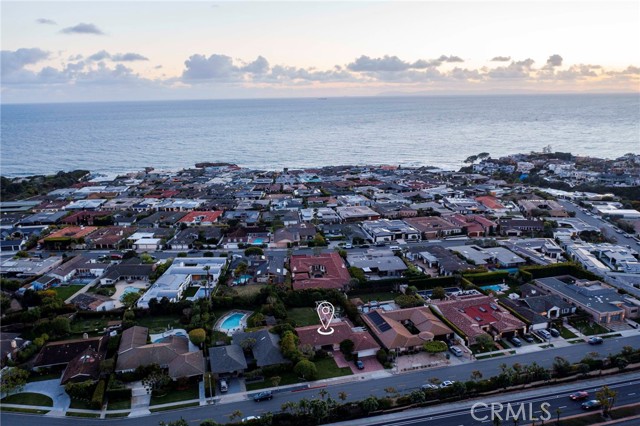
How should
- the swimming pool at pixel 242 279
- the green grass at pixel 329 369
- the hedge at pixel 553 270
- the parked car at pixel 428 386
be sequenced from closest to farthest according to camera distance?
1. the parked car at pixel 428 386
2. the green grass at pixel 329 369
3. the hedge at pixel 553 270
4. the swimming pool at pixel 242 279

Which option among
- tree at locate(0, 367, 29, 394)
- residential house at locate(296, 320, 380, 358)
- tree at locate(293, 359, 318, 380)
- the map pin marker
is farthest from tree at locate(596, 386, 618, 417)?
tree at locate(0, 367, 29, 394)

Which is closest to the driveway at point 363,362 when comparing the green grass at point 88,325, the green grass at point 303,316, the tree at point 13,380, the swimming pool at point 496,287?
the green grass at point 303,316

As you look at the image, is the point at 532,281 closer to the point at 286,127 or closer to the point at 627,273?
the point at 627,273

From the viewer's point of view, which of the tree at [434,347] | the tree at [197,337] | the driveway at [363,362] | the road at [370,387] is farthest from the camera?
the tree at [197,337]

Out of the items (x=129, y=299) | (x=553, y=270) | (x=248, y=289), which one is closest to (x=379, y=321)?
(x=248, y=289)

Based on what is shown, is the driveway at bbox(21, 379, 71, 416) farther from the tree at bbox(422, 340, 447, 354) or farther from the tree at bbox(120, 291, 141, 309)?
the tree at bbox(422, 340, 447, 354)

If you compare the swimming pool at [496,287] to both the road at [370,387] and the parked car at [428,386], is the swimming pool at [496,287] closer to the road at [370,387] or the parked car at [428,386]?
the road at [370,387]
